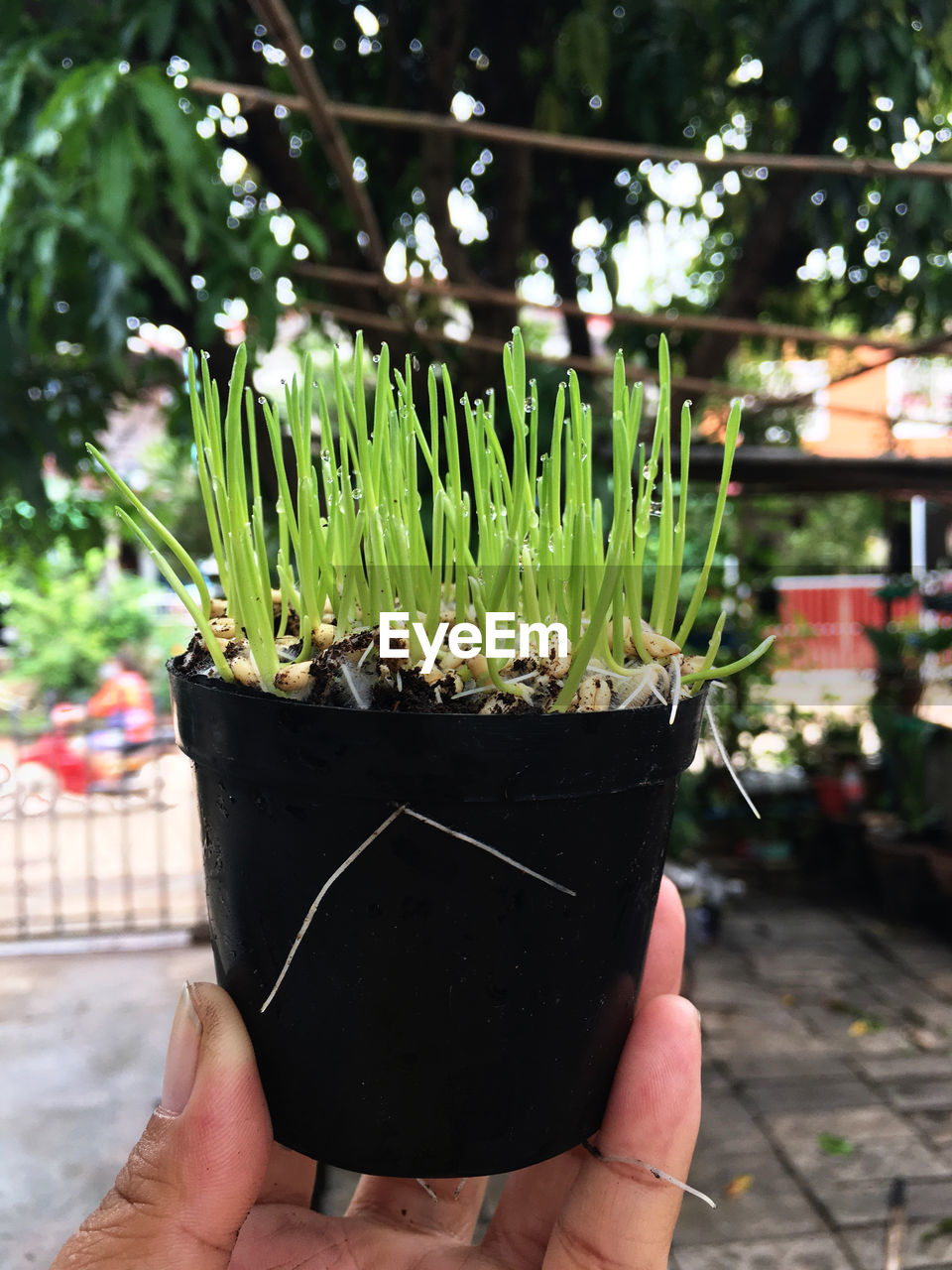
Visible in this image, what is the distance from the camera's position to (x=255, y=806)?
62cm

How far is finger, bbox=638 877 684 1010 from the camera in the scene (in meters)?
0.87

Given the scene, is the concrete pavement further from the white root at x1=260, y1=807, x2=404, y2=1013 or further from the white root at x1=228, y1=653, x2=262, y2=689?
the white root at x1=228, y1=653, x2=262, y2=689

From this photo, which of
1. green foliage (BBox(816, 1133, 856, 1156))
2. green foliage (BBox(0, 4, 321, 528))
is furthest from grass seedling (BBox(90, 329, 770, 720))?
green foliage (BBox(816, 1133, 856, 1156))

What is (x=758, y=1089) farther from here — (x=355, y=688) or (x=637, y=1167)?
(x=355, y=688)

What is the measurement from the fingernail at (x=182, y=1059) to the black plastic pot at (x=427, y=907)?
0.04m

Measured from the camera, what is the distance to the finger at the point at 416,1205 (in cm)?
88

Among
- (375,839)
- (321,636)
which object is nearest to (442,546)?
(321,636)

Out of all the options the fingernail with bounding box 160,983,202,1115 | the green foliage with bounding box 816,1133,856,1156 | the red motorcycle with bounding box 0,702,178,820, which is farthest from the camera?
the red motorcycle with bounding box 0,702,178,820

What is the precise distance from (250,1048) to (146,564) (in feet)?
39.1

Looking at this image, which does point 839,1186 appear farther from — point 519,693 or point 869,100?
point 869,100

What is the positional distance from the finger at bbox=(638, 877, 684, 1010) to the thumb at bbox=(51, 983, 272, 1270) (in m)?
0.38

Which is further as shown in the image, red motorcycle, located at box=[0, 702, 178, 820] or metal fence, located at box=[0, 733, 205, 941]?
red motorcycle, located at box=[0, 702, 178, 820]

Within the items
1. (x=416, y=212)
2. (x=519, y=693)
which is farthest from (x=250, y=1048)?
(x=416, y=212)

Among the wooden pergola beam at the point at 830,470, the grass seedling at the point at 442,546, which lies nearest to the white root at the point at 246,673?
the grass seedling at the point at 442,546
